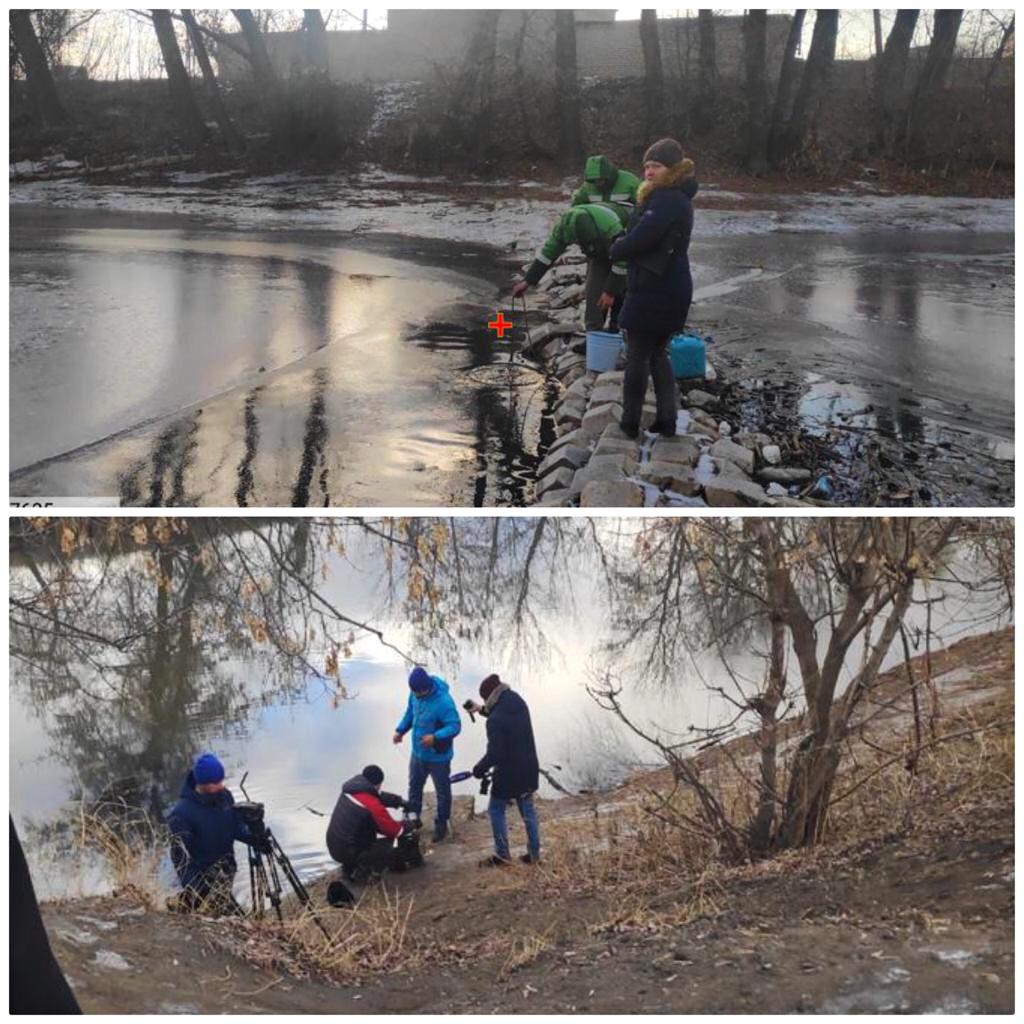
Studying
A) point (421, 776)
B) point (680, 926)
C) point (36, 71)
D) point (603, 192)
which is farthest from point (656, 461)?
point (36, 71)

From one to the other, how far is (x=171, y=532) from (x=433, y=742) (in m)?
1.87

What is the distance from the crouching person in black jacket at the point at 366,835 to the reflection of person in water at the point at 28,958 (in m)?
1.94

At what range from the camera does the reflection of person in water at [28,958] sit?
3.53 m

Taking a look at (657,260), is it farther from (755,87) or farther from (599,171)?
(755,87)

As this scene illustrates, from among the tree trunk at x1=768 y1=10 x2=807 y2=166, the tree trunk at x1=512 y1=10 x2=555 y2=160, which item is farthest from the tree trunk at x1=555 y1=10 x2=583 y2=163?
the tree trunk at x1=768 y1=10 x2=807 y2=166

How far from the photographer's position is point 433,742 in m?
5.82

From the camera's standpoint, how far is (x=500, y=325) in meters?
8.16

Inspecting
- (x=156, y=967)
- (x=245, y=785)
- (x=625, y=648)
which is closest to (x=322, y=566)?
(x=245, y=785)

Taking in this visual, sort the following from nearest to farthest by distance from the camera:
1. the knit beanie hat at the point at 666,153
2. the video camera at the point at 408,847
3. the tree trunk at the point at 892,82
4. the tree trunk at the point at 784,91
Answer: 1. the knit beanie hat at the point at 666,153
2. the video camera at the point at 408,847
3. the tree trunk at the point at 784,91
4. the tree trunk at the point at 892,82

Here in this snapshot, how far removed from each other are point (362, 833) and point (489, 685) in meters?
1.03

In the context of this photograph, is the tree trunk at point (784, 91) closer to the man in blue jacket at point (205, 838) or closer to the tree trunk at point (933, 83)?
the tree trunk at point (933, 83)

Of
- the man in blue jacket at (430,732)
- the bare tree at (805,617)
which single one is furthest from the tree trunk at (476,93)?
the man in blue jacket at (430,732)

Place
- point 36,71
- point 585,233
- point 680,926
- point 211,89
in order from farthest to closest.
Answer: point 211,89 → point 36,71 → point 585,233 → point 680,926

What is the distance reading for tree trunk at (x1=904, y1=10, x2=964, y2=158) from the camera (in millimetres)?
10398
